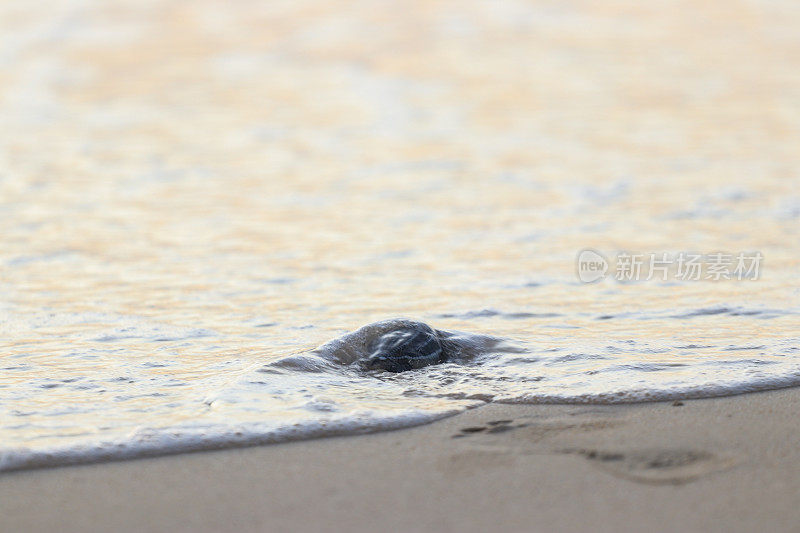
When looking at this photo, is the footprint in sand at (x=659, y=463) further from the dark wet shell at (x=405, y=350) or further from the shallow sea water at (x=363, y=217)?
the dark wet shell at (x=405, y=350)

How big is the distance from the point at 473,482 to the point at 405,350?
1.20 metres

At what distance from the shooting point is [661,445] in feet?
9.39

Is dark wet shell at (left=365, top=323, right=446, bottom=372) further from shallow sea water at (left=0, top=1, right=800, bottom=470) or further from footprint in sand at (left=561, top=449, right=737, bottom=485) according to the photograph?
footprint in sand at (left=561, top=449, right=737, bottom=485)

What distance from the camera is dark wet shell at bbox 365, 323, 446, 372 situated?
378cm

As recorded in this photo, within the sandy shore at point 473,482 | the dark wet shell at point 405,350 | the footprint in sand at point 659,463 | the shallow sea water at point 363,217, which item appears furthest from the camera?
the dark wet shell at point 405,350

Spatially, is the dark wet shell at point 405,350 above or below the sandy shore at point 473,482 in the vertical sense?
above

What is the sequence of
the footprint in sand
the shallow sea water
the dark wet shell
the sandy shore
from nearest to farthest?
the sandy shore, the footprint in sand, the shallow sea water, the dark wet shell

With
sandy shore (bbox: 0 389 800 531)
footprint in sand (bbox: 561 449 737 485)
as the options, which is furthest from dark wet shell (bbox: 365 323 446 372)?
footprint in sand (bbox: 561 449 737 485)

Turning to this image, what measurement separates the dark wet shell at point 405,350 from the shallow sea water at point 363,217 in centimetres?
9

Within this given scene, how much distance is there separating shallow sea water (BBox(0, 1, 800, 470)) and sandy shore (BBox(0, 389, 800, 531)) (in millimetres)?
172

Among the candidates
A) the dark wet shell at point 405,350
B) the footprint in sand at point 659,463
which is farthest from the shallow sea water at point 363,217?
the footprint in sand at point 659,463

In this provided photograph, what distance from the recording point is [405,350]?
3807 millimetres

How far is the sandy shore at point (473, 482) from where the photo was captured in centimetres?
244

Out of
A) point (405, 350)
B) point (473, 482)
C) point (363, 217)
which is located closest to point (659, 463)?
point (473, 482)
